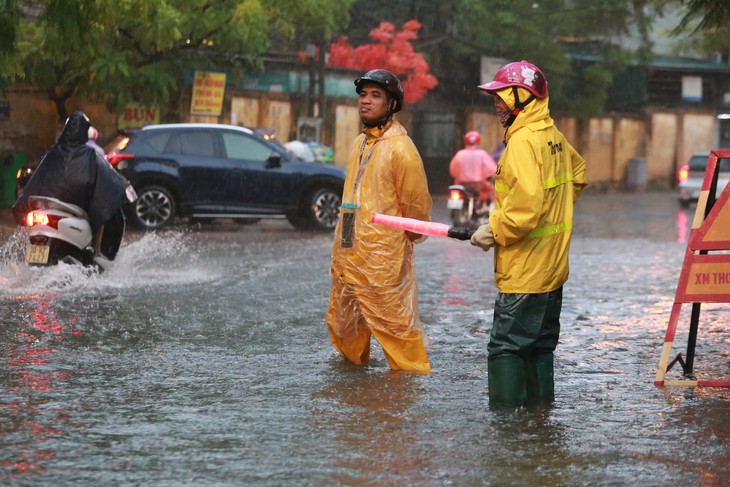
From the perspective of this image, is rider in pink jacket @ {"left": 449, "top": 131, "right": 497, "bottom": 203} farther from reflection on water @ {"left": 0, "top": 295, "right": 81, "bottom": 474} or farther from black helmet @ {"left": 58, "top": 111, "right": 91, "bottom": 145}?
reflection on water @ {"left": 0, "top": 295, "right": 81, "bottom": 474}

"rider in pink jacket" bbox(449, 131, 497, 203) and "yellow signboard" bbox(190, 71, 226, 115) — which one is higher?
"yellow signboard" bbox(190, 71, 226, 115)

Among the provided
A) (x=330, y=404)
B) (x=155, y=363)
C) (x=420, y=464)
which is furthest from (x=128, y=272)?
(x=420, y=464)

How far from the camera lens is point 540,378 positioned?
657 cm

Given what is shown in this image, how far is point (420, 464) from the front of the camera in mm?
5367

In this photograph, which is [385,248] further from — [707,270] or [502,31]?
[502,31]

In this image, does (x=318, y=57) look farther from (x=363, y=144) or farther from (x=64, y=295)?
(x=363, y=144)

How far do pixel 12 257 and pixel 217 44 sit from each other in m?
10.3

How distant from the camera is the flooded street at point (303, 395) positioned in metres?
5.32

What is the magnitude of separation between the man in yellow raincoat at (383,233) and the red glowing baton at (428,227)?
75 centimetres

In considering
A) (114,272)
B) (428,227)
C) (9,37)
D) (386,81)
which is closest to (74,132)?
(9,37)

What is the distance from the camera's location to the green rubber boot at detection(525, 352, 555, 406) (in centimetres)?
655

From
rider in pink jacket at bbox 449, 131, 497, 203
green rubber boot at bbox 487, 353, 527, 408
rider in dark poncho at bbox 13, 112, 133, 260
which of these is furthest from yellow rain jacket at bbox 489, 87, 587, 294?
rider in pink jacket at bbox 449, 131, 497, 203

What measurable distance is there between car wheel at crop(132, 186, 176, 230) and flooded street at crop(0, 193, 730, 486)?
20.8 feet

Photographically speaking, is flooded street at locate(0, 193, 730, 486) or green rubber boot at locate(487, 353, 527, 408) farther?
green rubber boot at locate(487, 353, 527, 408)
